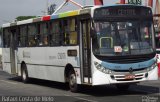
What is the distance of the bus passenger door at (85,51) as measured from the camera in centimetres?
1652

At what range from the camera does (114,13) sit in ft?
54.2

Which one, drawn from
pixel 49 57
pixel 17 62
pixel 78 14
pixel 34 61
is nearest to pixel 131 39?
pixel 78 14

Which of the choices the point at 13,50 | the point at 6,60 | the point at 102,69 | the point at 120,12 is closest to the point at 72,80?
the point at 102,69

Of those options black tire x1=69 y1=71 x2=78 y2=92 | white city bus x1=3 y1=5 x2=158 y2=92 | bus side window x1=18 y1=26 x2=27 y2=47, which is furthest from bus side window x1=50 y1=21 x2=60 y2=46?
bus side window x1=18 y1=26 x2=27 y2=47

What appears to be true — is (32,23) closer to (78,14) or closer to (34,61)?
(34,61)

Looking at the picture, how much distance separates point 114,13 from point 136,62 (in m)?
1.81

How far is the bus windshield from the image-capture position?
1609 centimetres

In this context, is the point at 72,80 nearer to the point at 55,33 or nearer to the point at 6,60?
the point at 55,33

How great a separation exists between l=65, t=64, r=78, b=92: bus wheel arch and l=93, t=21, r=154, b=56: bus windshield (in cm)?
203

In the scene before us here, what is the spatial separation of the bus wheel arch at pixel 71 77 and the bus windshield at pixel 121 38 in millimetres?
2028

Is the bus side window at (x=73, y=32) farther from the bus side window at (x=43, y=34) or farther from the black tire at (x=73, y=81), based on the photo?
the bus side window at (x=43, y=34)

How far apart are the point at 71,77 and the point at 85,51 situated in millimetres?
1652

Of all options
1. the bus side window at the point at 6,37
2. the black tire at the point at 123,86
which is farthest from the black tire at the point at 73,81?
the bus side window at the point at 6,37

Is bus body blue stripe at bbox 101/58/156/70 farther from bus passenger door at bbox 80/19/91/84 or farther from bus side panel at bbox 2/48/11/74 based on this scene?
bus side panel at bbox 2/48/11/74
